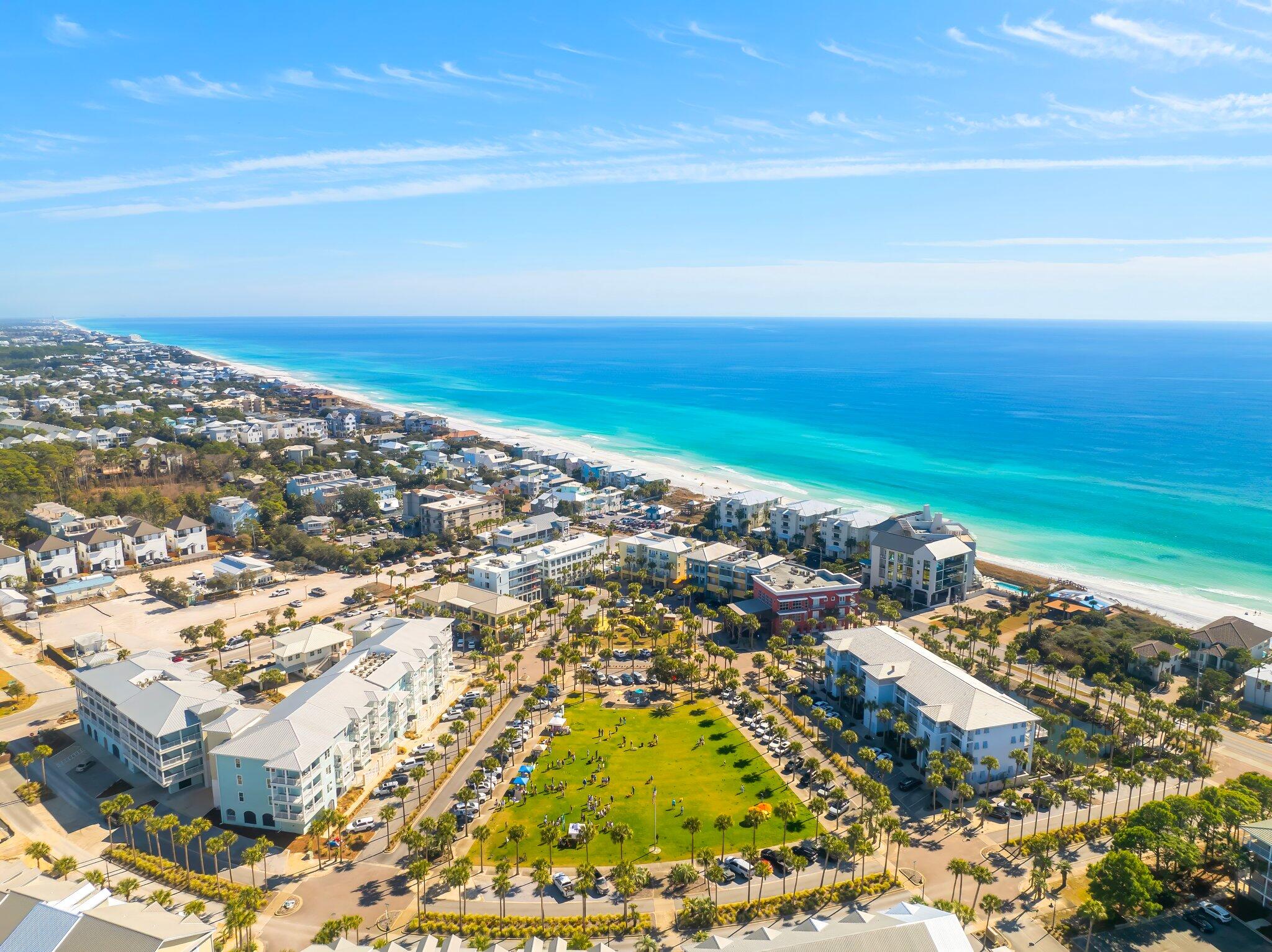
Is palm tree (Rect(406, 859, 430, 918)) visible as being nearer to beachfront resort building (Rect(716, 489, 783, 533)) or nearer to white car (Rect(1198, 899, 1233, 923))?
white car (Rect(1198, 899, 1233, 923))

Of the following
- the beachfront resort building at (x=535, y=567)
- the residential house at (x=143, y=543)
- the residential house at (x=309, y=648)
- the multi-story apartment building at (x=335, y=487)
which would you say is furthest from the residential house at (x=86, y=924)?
the multi-story apartment building at (x=335, y=487)

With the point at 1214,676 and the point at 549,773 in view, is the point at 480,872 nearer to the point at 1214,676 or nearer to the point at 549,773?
the point at 549,773

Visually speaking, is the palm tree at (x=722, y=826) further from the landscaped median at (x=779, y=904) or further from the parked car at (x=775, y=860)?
the landscaped median at (x=779, y=904)

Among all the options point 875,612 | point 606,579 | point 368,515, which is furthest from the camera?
point 368,515

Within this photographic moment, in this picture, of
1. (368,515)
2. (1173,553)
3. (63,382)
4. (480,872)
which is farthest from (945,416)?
(63,382)

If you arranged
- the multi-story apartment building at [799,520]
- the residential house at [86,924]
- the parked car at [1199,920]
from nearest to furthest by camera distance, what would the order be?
1. the residential house at [86,924]
2. the parked car at [1199,920]
3. the multi-story apartment building at [799,520]
